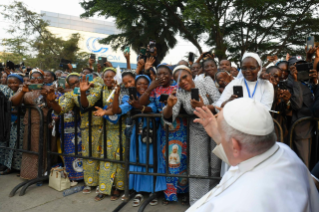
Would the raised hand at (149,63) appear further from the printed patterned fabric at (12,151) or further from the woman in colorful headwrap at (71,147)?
the printed patterned fabric at (12,151)

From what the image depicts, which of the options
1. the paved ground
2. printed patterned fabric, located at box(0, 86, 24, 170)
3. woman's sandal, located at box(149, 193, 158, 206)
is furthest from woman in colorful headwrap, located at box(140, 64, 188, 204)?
printed patterned fabric, located at box(0, 86, 24, 170)

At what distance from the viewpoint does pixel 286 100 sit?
11.1ft

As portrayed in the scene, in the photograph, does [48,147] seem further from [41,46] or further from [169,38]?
[41,46]

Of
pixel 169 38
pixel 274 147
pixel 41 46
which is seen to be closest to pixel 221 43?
pixel 169 38

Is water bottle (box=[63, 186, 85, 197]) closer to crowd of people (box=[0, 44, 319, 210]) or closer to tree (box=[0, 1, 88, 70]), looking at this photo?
crowd of people (box=[0, 44, 319, 210])

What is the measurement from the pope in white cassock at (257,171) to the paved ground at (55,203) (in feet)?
7.51

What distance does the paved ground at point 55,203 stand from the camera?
351 cm

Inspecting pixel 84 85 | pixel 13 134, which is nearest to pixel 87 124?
pixel 84 85

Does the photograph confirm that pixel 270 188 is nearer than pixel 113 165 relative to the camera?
Yes

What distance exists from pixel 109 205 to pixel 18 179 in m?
2.29

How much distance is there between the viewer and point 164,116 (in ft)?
10.6

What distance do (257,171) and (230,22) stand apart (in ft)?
45.5

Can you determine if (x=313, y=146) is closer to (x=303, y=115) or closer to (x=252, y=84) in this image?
(x=303, y=115)

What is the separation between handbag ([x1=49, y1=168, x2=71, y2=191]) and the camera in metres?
4.14
